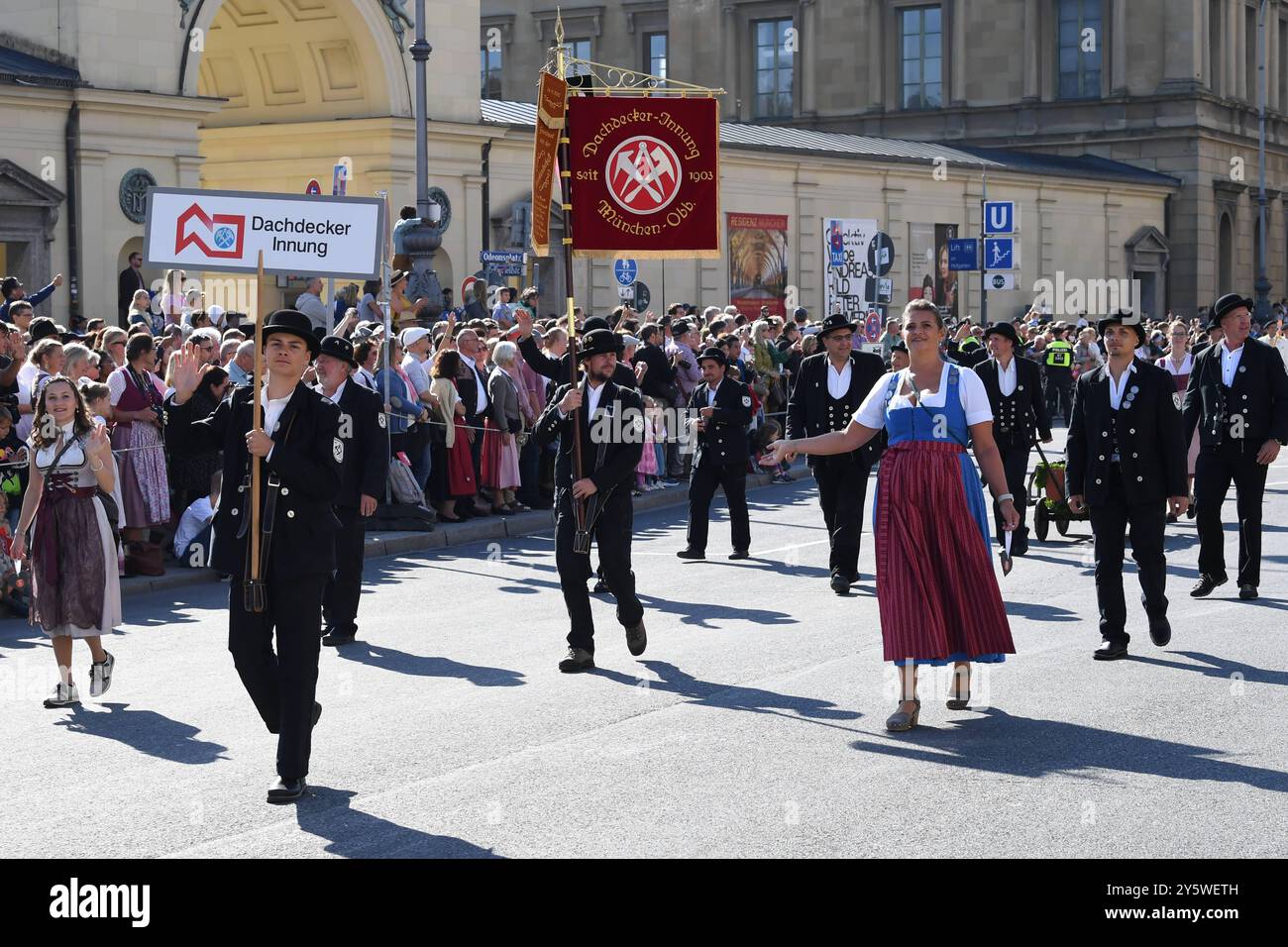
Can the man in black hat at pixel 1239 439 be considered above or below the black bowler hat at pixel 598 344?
below

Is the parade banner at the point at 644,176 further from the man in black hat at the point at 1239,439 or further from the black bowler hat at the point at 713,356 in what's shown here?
the man in black hat at the point at 1239,439

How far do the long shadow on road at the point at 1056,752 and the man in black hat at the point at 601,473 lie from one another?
8.36 ft

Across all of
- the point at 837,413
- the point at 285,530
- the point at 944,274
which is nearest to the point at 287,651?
the point at 285,530

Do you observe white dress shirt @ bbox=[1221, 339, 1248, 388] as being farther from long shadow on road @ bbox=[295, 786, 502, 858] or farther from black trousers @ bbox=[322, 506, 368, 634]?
long shadow on road @ bbox=[295, 786, 502, 858]

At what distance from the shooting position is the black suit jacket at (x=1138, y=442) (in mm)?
11445

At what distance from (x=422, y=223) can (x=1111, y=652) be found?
14324 mm

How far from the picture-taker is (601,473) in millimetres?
11273

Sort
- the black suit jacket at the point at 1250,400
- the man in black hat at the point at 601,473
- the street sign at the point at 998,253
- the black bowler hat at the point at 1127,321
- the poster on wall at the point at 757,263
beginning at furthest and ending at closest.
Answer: the poster on wall at the point at 757,263
the street sign at the point at 998,253
the black suit jacket at the point at 1250,400
the black bowler hat at the point at 1127,321
the man in black hat at the point at 601,473

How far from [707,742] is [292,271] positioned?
868 cm

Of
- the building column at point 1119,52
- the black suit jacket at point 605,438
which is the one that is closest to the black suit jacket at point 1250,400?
the black suit jacket at point 605,438

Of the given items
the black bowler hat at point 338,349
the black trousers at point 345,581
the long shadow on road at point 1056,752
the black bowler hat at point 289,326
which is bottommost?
the long shadow on road at point 1056,752

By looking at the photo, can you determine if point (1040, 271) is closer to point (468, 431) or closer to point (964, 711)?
point (468, 431)

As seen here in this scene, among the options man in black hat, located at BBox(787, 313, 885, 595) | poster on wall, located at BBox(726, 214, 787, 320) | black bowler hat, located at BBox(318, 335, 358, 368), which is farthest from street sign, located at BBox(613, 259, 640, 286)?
black bowler hat, located at BBox(318, 335, 358, 368)

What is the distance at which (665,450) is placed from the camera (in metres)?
23.9
